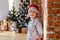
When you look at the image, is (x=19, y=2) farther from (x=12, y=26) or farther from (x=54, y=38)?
(x=54, y=38)

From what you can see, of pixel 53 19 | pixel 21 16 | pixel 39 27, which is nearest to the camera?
pixel 53 19

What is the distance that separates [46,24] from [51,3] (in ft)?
0.81

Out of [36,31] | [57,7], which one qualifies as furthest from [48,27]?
[36,31]

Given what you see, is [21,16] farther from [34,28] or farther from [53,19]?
[53,19]

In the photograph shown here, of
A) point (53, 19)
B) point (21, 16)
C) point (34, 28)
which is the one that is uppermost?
point (53, 19)

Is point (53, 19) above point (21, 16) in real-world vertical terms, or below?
above

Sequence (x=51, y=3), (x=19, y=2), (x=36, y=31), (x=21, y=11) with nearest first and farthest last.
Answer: (x=51, y=3), (x=36, y=31), (x=21, y=11), (x=19, y=2)

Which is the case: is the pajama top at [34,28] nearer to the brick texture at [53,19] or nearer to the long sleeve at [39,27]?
the long sleeve at [39,27]

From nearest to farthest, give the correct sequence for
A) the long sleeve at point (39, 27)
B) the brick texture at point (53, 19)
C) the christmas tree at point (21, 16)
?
the brick texture at point (53, 19), the long sleeve at point (39, 27), the christmas tree at point (21, 16)

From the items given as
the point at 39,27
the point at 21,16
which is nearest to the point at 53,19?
the point at 39,27

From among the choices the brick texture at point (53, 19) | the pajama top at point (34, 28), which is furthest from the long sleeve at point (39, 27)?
the brick texture at point (53, 19)

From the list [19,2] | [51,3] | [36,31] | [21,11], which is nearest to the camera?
[51,3]

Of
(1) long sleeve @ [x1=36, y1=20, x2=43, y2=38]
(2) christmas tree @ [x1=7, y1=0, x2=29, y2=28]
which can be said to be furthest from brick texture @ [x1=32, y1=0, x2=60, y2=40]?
(2) christmas tree @ [x1=7, y1=0, x2=29, y2=28]

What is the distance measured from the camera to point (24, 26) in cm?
670
